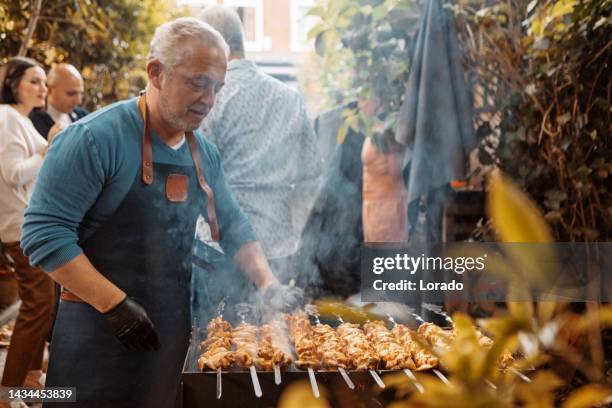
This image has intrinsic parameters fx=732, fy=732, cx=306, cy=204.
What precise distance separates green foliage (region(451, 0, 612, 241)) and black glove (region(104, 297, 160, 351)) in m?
1.40

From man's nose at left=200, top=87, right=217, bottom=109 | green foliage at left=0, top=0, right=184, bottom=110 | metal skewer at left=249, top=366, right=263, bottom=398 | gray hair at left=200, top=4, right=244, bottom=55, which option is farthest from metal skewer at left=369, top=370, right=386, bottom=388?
green foliage at left=0, top=0, right=184, bottom=110

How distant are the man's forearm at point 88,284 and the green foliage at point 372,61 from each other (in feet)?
3.80

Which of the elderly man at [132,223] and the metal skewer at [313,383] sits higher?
the elderly man at [132,223]

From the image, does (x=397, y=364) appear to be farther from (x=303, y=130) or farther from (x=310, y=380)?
(x=303, y=130)


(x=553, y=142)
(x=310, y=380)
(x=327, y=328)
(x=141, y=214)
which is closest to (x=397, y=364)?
(x=310, y=380)

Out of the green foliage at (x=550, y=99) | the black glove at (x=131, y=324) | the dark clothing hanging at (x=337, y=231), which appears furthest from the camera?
the dark clothing hanging at (x=337, y=231)

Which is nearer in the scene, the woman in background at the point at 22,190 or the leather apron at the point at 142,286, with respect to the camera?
the leather apron at the point at 142,286

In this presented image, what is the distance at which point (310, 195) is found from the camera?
2.59 metres

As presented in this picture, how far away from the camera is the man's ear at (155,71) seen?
66.0 inches

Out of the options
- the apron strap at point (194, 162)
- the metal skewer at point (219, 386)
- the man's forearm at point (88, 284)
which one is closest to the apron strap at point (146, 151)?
the apron strap at point (194, 162)

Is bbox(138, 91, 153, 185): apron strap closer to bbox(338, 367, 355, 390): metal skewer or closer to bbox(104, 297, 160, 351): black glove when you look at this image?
bbox(104, 297, 160, 351): black glove

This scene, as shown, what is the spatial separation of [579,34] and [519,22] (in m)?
0.36

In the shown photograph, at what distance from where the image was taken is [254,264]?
1.94 meters

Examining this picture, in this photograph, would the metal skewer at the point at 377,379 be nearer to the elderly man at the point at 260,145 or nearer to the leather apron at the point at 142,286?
the leather apron at the point at 142,286
